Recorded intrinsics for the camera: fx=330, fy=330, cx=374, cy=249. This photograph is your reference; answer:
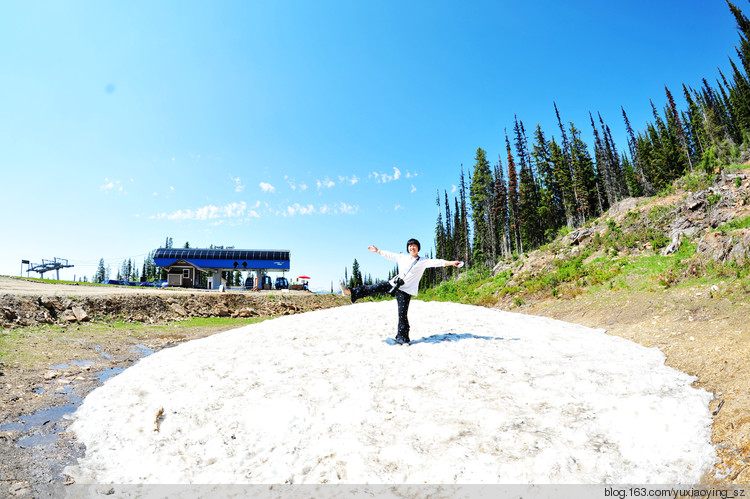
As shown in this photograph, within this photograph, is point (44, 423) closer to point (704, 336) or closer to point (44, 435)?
point (44, 435)

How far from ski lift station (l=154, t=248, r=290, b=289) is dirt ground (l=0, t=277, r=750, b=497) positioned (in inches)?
1264

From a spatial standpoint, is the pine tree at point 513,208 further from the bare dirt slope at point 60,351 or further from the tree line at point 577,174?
the bare dirt slope at point 60,351

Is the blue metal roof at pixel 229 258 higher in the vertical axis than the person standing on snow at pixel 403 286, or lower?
higher

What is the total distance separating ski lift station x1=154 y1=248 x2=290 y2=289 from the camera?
48.4 meters

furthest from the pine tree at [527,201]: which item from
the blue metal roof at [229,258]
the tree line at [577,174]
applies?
the blue metal roof at [229,258]

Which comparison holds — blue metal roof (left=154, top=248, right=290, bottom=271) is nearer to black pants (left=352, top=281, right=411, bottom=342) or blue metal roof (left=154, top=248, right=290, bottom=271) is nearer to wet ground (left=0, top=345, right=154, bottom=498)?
wet ground (left=0, top=345, right=154, bottom=498)

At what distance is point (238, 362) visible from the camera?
23.5ft

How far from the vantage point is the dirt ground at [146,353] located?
149 inches

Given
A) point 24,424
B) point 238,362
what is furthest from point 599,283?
point 24,424

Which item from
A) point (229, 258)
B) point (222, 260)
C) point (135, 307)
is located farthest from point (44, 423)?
point (222, 260)

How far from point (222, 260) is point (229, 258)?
104 cm

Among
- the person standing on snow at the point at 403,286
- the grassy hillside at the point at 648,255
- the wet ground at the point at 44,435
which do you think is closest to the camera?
the wet ground at the point at 44,435

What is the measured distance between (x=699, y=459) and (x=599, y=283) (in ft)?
49.4

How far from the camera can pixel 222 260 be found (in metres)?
49.7
